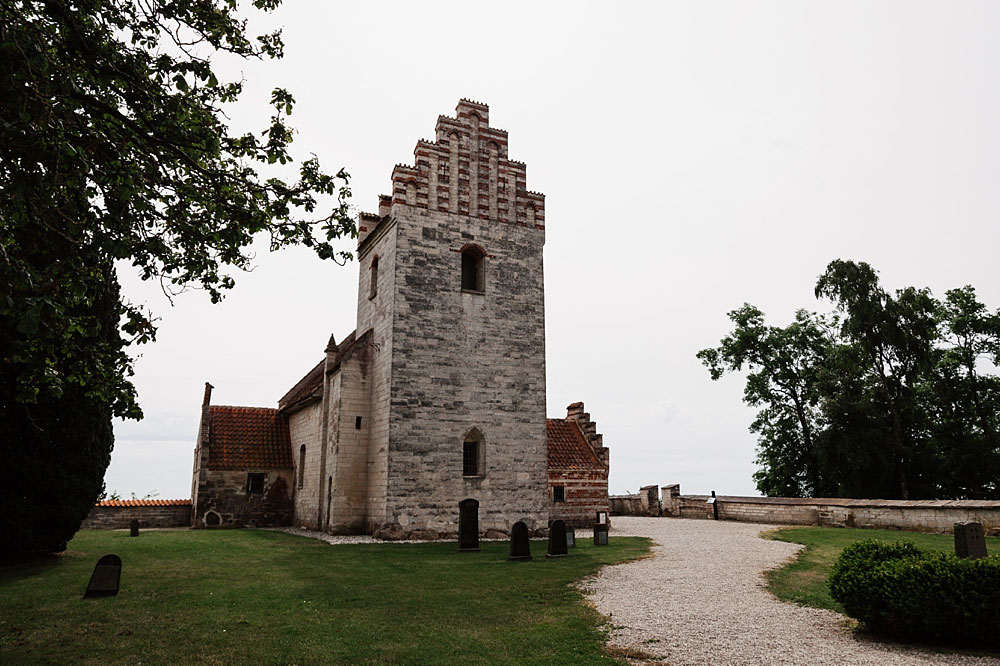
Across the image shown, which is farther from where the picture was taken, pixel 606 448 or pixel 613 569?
pixel 606 448

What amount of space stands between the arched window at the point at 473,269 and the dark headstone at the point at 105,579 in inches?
560

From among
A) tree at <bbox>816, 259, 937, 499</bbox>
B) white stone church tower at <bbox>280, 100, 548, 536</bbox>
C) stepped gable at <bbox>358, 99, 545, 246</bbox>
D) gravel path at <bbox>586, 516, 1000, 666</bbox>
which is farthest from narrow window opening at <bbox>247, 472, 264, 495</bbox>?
tree at <bbox>816, 259, 937, 499</bbox>

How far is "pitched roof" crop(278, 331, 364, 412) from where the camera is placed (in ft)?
79.8

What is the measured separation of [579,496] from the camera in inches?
1034

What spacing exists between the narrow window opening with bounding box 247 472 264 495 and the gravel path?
18315mm

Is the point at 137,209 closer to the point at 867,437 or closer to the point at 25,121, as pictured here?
the point at 25,121

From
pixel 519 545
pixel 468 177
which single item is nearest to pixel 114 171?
pixel 519 545

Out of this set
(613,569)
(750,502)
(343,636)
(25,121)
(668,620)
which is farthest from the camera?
(750,502)

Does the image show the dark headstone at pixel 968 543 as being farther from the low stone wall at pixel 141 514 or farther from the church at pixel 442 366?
the low stone wall at pixel 141 514

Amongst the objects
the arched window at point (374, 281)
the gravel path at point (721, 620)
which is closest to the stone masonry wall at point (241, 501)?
the arched window at point (374, 281)

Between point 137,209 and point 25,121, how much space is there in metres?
1.37

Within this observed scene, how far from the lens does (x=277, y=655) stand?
22.2 feet

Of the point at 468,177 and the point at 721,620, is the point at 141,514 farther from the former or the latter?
the point at 721,620

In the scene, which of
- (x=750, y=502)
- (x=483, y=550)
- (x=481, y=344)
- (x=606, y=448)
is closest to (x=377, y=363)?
(x=481, y=344)
